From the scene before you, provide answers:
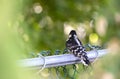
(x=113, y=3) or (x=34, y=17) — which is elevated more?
(x=34, y=17)

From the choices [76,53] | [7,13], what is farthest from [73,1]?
[7,13]

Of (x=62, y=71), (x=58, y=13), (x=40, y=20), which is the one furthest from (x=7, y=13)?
(x=40, y=20)

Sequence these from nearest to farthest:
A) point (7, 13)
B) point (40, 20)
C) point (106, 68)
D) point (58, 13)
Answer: point (7, 13), point (106, 68), point (58, 13), point (40, 20)

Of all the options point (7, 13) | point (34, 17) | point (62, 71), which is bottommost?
point (7, 13)

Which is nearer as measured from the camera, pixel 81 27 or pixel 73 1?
pixel 73 1

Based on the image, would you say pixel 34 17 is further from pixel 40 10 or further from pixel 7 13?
pixel 7 13

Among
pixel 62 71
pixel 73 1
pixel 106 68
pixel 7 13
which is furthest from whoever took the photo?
pixel 73 1
